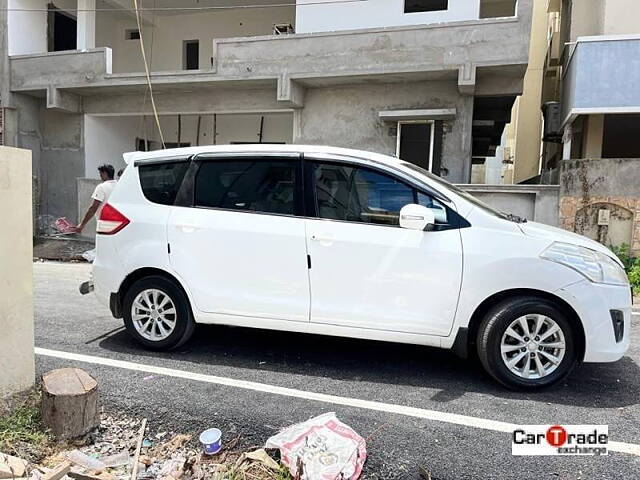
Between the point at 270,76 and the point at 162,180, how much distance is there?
23.0ft

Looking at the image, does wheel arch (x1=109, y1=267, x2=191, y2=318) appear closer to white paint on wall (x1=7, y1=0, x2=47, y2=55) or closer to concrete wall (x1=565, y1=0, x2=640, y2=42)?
A: concrete wall (x1=565, y1=0, x2=640, y2=42)

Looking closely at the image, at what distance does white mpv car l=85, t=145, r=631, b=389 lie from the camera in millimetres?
3725

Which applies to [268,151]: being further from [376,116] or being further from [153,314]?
[376,116]

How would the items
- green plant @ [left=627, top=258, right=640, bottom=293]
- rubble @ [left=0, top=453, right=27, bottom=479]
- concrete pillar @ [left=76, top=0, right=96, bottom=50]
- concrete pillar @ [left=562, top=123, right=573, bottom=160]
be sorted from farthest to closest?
concrete pillar @ [left=76, top=0, right=96, bottom=50], concrete pillar @ [left=562, top=123, right=573, bottom=160], green plant @ [left=627, top=258, right=640, bottom=293], rubble @ [left=0, top=453, right=27, bottom=479]

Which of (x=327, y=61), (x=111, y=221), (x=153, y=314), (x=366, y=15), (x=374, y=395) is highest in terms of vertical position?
(x=366, y=15)

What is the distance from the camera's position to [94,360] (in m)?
4.29

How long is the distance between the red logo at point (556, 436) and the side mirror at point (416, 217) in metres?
1.59

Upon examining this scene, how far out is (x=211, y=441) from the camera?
2896 millimetres

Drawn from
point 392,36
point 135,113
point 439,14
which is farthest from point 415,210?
point 135,113

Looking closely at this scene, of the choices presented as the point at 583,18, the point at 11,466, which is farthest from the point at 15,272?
the point at 583,18

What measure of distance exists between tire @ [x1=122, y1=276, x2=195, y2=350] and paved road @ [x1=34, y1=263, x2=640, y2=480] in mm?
146

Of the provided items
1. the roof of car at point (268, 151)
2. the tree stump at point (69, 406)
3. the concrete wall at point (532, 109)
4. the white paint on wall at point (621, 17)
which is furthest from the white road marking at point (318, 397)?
the concrete wall at point (532, 109)

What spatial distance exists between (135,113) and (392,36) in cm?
690

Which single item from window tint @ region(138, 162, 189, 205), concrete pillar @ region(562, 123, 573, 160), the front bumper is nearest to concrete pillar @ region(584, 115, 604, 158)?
concrete pillar @ region(562, 123, 573, 160)
